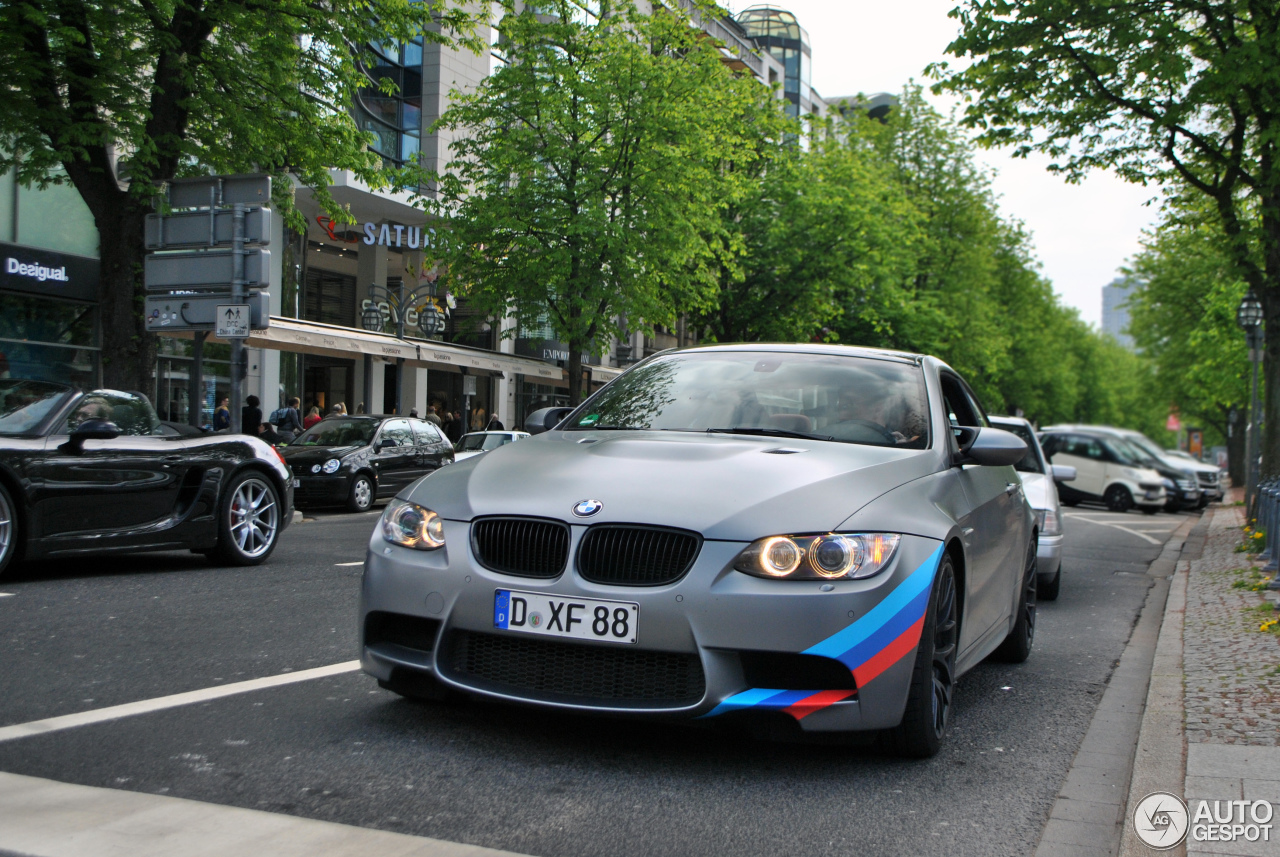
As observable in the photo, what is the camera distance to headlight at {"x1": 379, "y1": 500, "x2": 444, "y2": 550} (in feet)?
13.2

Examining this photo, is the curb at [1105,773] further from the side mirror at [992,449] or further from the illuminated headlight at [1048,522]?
the illuminated headlight at [1048,522]

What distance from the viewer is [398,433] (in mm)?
19672

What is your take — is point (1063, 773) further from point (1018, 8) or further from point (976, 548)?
point (1018, 8)

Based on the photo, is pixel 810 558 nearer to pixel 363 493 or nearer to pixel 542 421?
pixel 542 421

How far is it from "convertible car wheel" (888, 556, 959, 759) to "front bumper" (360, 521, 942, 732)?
10cm

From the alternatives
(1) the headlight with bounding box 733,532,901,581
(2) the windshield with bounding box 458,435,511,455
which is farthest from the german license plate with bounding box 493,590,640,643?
(2) the windshield with bounding box 458,435,511,455

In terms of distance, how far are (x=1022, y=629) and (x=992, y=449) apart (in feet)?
6.30

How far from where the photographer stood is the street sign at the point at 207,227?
49.0ft

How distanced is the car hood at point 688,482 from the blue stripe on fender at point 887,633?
0.34 m

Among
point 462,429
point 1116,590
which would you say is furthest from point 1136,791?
point 462,429

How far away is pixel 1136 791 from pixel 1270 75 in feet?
44.3

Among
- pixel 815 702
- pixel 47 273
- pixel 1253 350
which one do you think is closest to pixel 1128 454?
pixel 1253 350

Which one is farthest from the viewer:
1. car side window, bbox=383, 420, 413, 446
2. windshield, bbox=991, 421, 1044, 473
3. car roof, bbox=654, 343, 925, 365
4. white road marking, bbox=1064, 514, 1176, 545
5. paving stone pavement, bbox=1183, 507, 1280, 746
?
car side window, bbox=383, 420, 413, 446

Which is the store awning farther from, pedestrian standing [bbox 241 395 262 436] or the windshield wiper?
the windshield wiper
